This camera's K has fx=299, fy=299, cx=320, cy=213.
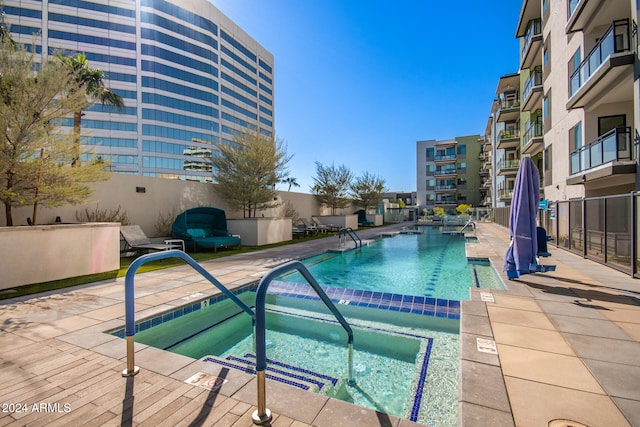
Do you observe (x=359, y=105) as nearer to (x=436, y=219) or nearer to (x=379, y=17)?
(x=379, y=17)

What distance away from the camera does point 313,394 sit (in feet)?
7.75

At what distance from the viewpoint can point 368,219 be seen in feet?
100

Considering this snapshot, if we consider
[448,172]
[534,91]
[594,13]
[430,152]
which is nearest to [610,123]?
[594,13]

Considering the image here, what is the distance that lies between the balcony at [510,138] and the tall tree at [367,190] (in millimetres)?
11575

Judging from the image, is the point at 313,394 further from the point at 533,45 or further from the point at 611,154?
the point at 533,45

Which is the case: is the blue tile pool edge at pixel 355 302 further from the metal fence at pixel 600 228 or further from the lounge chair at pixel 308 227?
the lounge chair at pixel 308 227

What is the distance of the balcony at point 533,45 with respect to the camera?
16.7 metres

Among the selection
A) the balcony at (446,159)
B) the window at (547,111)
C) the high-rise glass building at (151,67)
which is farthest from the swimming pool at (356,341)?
the balcony at (446,159)

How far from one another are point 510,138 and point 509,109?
Answer: 239 cm

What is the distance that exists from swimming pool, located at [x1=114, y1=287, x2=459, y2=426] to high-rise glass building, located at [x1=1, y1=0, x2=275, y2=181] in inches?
1377

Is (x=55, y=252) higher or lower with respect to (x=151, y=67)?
lower

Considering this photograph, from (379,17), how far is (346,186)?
13.6m

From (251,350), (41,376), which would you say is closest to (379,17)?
(251,350)

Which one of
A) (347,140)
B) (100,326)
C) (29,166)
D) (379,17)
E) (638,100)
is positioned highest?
(379,17)
